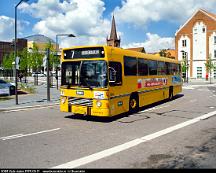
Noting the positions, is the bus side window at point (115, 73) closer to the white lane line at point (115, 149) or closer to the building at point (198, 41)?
the white lane line at point (115, 149)

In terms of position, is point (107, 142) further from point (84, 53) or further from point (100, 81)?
point (84, 53)

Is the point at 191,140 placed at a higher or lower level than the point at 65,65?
lower

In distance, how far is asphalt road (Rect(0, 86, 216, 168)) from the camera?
5.70 m

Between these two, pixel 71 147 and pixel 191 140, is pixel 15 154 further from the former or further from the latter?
pixel 191 140

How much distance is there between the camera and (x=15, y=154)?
20.6 ft

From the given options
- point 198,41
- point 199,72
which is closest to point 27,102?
point 199,72

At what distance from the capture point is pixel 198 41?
217ft

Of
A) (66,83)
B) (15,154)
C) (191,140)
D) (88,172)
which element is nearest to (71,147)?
(15,154)

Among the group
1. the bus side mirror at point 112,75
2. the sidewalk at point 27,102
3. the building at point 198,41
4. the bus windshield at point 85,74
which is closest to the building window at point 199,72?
the building at point 198,41

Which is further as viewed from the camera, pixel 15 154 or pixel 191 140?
pixel 191 140

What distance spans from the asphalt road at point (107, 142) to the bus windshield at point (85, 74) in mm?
1554

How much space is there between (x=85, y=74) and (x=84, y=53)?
0.88 meters

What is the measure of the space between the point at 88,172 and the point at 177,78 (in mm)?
16708

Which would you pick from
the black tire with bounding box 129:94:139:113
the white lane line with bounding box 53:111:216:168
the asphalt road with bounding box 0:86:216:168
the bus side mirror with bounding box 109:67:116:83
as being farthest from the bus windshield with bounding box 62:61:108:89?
the white lane line with bounding box 53:111:216:168
